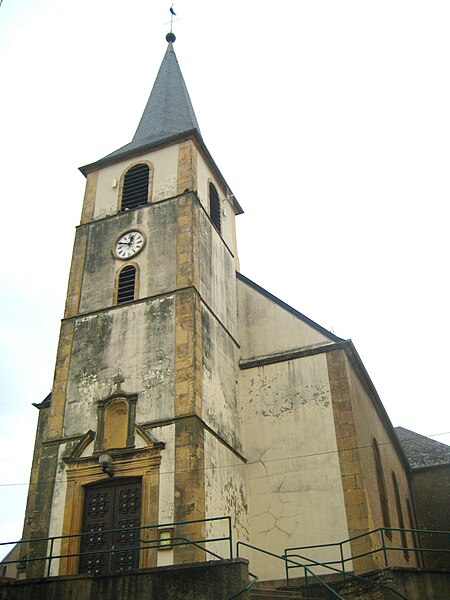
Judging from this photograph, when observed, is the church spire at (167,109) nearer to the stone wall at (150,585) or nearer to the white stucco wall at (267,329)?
Answer: the white stucco wall at (267,329)

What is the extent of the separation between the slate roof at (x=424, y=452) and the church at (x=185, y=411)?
34.1ft

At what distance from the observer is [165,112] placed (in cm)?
2583

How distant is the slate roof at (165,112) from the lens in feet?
78.2

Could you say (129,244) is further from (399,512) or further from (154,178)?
(399,512)

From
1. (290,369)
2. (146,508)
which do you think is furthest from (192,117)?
(146,508)

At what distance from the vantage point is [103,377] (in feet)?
59.8

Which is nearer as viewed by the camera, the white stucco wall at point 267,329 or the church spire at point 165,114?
the white stucco wall at point 267,329

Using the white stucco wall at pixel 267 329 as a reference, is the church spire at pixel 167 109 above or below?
above

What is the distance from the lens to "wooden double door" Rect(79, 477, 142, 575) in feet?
50.5

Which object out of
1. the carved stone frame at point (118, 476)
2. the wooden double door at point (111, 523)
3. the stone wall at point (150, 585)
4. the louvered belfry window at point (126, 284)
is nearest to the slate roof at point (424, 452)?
the louvered belfry window at point (126, 284)

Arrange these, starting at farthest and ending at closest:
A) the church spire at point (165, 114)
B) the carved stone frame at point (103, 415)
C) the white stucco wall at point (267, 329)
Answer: the church spire at point (165, 114), the white stucco wall at point (267, 329), the carved stone frame at point (103, 415)

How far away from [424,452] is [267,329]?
17.5m

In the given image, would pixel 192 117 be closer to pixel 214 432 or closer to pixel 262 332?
pixel 262 332

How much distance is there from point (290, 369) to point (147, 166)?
8896 mm
